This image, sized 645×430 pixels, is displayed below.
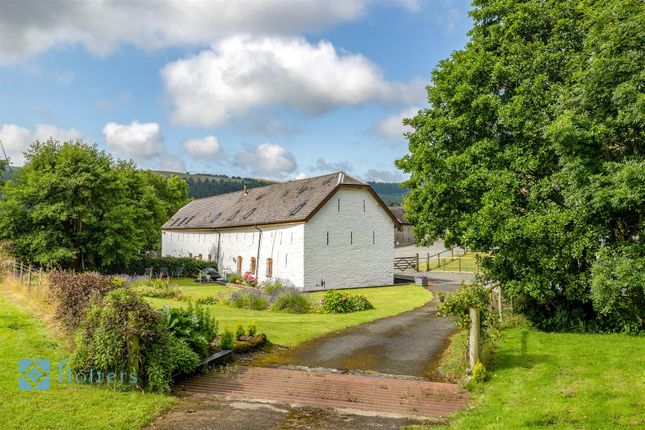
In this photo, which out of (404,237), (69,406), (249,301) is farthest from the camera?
(404,237)

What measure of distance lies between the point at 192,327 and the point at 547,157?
10.9m

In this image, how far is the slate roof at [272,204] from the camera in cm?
3072

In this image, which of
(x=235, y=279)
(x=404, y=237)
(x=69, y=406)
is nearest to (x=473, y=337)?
(x=69, y=406)

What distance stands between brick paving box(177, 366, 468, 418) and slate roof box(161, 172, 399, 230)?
64.2 ft

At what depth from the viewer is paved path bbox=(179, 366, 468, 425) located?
798cm

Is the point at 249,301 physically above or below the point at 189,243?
below

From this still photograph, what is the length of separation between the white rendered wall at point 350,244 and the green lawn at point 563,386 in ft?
59.1

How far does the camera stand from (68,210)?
29500 millimetres

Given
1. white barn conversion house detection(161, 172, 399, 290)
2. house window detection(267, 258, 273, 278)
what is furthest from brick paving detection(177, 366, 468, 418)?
house window detection(267, 258, 273, 278)

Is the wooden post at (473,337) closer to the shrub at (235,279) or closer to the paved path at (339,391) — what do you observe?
the paved path at (339,391)

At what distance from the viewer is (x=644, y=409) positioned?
7.29m

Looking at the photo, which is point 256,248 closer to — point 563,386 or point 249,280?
point 249,280

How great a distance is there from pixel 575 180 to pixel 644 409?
19.4 feet

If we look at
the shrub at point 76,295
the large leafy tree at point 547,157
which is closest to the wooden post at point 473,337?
the large leafy tree at point 547,157
